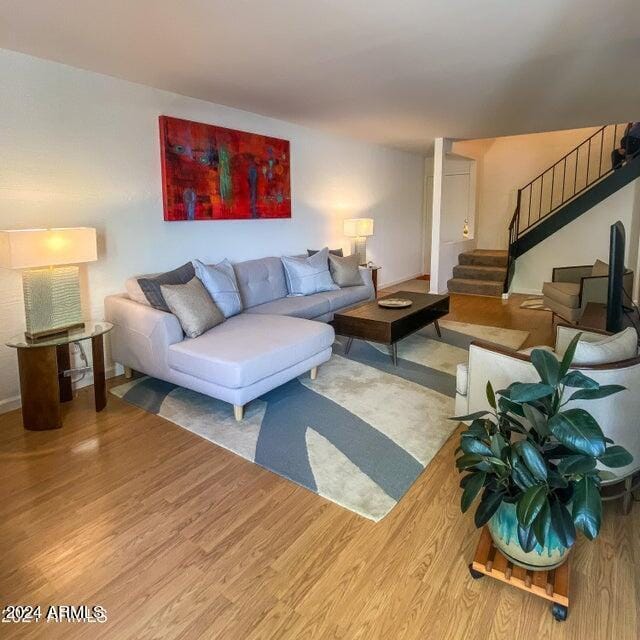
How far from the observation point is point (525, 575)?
1.58m

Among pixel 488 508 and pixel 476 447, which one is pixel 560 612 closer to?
pixel 488 508

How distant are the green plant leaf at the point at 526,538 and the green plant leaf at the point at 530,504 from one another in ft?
0.25

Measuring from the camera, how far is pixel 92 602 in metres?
1.59

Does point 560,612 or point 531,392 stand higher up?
point 531,392

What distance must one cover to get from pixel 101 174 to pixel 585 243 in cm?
675

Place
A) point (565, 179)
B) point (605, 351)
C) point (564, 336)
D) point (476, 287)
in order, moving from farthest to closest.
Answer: point (565, 179)
point (476, 287)
point (564, 336)
point (605, 351)

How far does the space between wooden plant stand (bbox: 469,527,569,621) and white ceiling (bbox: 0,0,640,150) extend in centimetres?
257

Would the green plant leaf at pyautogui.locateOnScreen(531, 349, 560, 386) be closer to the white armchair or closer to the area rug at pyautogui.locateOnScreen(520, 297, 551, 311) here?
the white armchair

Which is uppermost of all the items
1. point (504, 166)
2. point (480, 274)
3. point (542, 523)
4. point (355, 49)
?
point (504, 166)

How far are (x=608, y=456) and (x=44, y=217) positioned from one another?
355 centimetres

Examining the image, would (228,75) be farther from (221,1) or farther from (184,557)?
(184,557)

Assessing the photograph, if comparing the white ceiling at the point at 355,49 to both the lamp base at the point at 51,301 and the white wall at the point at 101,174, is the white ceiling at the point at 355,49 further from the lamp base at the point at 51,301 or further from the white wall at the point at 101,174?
the lamp base at the point at 51,301

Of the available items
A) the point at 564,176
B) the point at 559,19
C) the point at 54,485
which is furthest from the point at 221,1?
the point at 564,176

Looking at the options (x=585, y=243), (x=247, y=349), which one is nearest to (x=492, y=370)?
(x=247, y=349)
